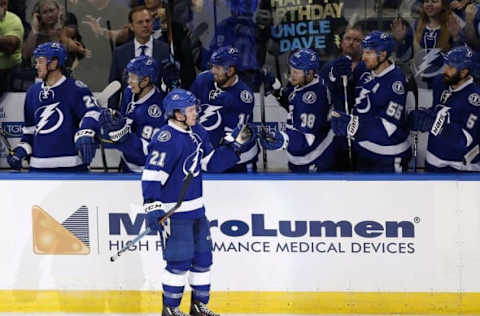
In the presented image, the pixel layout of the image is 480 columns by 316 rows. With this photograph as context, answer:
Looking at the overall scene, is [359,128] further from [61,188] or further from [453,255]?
[61,188]

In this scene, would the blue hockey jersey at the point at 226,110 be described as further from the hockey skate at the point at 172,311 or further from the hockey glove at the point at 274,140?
the hockey skate at the point at 172,311

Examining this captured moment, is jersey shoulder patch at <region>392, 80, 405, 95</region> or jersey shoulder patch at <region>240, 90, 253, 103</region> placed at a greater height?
jersey shoulder patch at <region>392, 80, 405, 95</region>

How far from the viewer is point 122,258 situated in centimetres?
672

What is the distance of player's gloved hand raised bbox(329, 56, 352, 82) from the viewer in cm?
722

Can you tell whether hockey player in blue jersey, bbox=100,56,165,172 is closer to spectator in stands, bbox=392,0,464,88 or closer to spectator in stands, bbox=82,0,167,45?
spectator in stands, bbox=82,0,167,45

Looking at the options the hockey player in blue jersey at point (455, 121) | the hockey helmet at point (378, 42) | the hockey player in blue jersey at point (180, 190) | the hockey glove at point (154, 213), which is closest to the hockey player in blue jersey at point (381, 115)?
the hockey helmet at point (378, 42)

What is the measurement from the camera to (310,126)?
22.8ft

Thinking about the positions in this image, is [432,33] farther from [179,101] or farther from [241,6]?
[179,101]

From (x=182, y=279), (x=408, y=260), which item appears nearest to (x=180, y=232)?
(x=182, y=279)

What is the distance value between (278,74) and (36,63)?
5.08 ft

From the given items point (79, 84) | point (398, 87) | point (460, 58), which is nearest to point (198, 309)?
point (79, 84)

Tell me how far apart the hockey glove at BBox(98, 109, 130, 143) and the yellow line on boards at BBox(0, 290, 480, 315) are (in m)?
0.91

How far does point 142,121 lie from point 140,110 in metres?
0.07

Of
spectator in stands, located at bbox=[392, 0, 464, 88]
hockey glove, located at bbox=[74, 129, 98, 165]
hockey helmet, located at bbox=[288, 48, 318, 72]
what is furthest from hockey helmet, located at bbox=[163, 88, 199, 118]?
spectator in stands, located at bbox=[392, 0, 464, 88]
